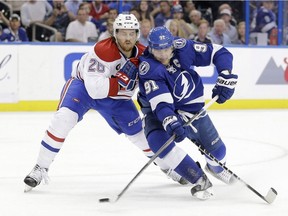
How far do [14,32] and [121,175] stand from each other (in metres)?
3.77

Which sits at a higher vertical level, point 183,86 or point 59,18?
point 183,86

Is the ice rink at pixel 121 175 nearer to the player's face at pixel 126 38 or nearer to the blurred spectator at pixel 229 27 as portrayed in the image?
the player's face at pixel 126 38

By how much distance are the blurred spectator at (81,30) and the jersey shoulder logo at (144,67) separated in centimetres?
438

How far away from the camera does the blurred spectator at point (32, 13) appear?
7762 millimetres

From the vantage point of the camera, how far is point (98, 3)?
8.04 metres

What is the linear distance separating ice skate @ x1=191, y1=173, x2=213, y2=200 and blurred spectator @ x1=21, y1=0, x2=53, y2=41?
460 cm

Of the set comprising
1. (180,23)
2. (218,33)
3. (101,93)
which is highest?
(101,93)

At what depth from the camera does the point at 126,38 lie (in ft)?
12.8

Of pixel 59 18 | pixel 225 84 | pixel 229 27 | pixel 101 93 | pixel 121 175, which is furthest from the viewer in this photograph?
pixel 229 27

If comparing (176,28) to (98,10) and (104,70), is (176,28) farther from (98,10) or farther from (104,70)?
(104,70)

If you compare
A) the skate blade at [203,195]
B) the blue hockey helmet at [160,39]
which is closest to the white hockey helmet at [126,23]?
the blue hockey helmet at [160,39]

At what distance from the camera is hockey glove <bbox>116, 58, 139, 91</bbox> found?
3.71 m

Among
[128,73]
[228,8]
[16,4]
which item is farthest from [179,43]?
[228,8]

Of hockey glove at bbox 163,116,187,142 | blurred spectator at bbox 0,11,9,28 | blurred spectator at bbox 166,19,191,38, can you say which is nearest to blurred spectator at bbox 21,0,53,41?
blurred spectator at bbox 0,11,9,28
